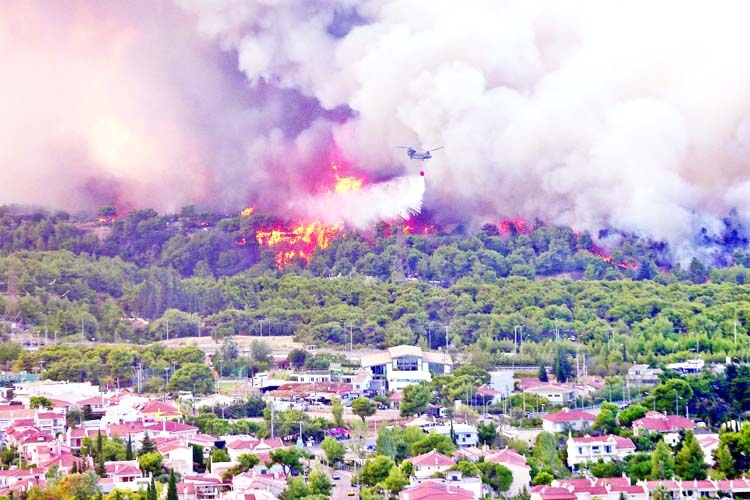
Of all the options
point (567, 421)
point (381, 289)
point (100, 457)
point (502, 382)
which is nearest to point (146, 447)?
point (100, 457)

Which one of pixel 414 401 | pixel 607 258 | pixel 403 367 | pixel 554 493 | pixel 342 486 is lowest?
pixel 554 493

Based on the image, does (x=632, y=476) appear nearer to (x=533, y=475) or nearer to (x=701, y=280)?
(x=533, y=475)

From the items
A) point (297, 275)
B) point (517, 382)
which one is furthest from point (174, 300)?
point (517, 382)

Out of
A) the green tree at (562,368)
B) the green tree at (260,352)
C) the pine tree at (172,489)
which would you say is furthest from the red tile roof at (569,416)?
the green tree at (260,352)

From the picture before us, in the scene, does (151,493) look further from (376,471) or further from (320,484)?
(376,471)

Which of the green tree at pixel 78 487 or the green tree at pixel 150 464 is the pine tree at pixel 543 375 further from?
the green tree at pixel 78 487

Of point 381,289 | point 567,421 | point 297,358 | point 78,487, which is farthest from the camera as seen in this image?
point 381,289
